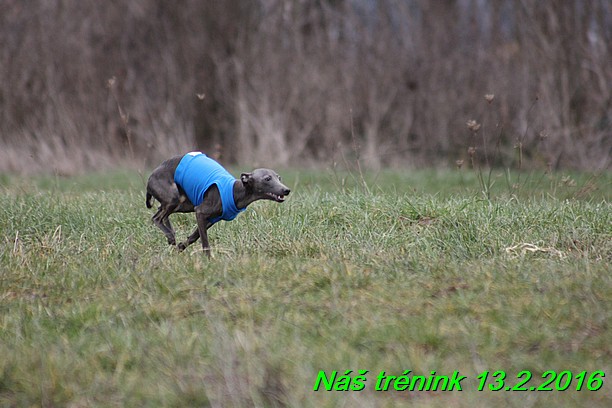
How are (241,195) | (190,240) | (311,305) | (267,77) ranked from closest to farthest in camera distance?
(311,305), (241,195), (190,240), (267,77)

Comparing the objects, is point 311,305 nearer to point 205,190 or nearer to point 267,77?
point 205,190

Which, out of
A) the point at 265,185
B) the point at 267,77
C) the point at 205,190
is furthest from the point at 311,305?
the point at 267,77

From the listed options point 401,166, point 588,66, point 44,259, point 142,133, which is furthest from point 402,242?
point 142,133

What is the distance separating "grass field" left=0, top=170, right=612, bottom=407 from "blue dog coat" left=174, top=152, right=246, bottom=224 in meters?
0.36

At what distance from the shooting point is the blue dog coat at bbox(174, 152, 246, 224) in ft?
20.7

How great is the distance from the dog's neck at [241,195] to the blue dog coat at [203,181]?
4cm

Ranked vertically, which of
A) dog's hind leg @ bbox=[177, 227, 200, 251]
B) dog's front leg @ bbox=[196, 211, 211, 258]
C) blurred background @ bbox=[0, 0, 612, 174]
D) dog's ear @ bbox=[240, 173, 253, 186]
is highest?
dog's ear @ bbox=[240, 173, 253, 186]

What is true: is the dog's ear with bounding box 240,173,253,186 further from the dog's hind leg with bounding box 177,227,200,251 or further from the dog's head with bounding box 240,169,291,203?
the dog's hind leg with bounding box 177,227,200,251

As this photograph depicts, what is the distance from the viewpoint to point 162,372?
4102 millimetres

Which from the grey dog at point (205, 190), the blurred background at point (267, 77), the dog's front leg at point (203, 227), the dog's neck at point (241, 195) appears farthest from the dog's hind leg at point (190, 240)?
the blurred background at point (267, 77)

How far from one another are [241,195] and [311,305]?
1.69 m

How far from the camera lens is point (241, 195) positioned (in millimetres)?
6418

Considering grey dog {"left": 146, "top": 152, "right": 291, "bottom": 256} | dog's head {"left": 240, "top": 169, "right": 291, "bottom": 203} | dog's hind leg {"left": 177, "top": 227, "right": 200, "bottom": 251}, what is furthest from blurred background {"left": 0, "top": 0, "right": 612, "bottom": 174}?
dog's head {"left": 240, "top": 169, "right": 291, "bottom": 203}

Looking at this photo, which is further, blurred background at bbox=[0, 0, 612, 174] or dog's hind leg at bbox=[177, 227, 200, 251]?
blurred background at bbox=[0, 0, 612, 174]
